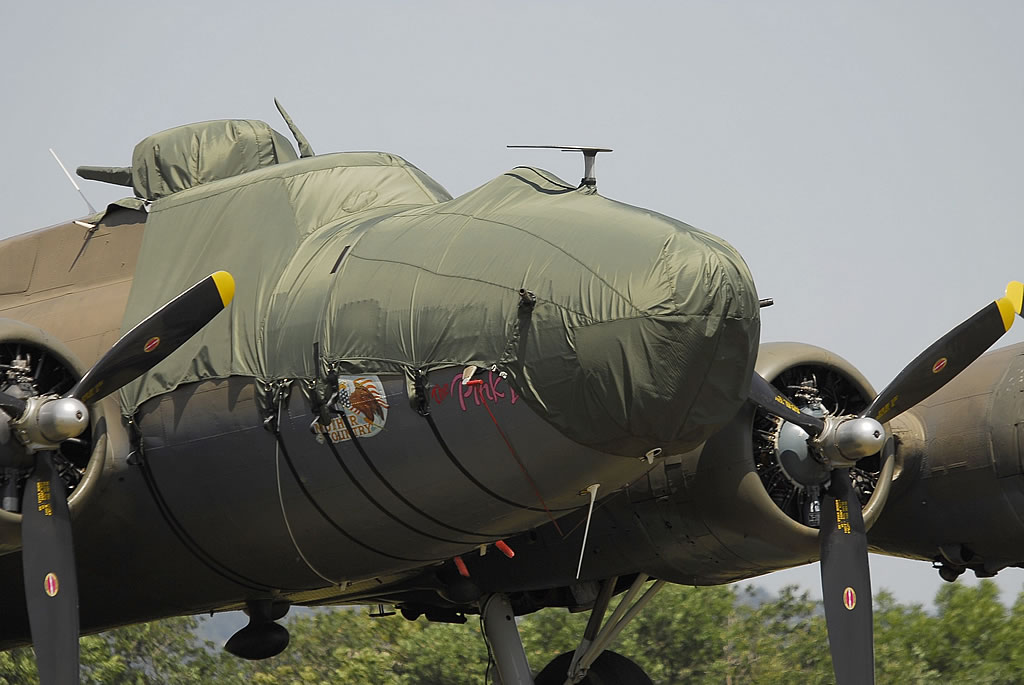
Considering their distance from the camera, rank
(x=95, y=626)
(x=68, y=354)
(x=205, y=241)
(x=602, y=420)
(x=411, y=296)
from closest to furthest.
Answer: (x=602, y=420) < (x=411, y=296) < (x=68, y=354) < (x=205, y=241) < (x=95, y=626)

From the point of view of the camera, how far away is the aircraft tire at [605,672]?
1277cm

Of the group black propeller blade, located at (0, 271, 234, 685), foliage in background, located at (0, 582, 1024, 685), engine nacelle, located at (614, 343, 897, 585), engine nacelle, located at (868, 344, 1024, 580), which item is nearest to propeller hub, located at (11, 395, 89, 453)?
black propeller blade, located at (0, 271, 234, 685)

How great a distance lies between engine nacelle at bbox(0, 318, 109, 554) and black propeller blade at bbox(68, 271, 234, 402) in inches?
14.5

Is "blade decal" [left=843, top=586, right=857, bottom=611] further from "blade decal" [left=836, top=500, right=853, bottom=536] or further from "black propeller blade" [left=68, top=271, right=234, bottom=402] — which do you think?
"black propeller blade" [left=68, top=271, right=234, bottom=402]

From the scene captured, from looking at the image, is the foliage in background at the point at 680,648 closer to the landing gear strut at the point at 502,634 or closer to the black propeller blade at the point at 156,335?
the landing gear strut at the point at 502,634

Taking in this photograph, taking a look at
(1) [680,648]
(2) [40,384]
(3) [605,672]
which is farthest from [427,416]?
(1) [680,648]

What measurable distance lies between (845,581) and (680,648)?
41.3 feet

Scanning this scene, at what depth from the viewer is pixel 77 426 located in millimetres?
9477

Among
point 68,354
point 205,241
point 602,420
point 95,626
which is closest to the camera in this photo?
point 602,420

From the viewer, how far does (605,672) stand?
42.1 feet

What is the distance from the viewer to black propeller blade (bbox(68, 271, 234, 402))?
9.68 m

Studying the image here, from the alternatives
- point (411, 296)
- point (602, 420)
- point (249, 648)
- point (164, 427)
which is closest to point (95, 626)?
point (249, 648)

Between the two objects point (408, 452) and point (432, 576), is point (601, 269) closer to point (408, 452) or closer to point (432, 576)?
point (408, 452)

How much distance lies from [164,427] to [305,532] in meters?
1.17
